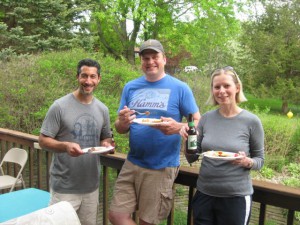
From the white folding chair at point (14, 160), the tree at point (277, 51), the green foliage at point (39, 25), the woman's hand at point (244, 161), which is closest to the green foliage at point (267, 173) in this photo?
the white folding chair at point (14, 160)

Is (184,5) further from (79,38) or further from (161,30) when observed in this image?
(79,38)

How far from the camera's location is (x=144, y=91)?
2.47 meters

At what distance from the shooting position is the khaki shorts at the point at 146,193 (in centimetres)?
237

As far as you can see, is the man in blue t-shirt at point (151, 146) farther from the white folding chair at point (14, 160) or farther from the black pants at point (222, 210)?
the white folding chair at point (14, 160)

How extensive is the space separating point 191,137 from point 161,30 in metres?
17.4

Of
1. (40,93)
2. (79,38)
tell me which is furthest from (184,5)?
(40,93)

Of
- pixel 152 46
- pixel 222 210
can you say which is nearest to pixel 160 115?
pixel 152 46

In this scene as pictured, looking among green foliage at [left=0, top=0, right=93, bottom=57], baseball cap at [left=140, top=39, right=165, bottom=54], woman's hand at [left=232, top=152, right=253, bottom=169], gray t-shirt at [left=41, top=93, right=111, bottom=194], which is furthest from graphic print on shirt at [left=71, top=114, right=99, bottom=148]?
green foliage at [left=0, top=0, right=93, bottom=57]

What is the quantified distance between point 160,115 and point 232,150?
589 mm

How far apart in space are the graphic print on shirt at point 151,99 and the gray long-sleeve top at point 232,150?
1.44 feet

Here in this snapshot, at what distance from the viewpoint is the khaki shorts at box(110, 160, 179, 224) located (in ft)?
7.78

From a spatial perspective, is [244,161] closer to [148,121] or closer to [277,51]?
[148,121]

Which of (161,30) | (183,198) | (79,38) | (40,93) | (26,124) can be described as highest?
(161,30)

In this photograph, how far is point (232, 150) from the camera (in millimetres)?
2021
